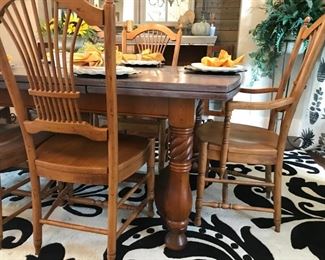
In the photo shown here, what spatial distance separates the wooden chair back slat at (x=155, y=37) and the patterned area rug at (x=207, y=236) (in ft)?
4.02

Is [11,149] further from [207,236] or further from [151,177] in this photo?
[207,236]

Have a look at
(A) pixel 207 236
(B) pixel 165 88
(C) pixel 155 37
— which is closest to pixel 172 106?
(B) pixel 165 88

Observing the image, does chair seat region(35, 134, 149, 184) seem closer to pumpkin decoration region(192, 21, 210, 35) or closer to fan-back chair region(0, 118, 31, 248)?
fan-back chair region(0, 118, 31, 248)

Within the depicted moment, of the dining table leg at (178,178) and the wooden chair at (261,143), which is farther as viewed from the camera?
the wooden chair at (261,143)

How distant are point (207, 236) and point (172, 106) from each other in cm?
72

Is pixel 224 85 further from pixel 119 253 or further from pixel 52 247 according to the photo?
pixel 52 247

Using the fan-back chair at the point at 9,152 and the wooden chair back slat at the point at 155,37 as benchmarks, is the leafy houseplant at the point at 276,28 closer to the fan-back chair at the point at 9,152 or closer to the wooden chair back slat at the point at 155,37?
the wooden chair back slat at the point at 155,37

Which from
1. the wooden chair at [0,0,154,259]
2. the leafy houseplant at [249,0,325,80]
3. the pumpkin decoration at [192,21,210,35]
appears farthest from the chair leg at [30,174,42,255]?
the pumpkin decoration at [192,21,210,35]

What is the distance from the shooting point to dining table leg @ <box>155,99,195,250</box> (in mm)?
1271

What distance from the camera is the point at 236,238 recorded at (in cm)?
154

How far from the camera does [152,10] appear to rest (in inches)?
156

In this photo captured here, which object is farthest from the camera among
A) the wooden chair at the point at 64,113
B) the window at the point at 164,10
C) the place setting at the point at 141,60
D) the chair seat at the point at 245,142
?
the window at the point at 164,10

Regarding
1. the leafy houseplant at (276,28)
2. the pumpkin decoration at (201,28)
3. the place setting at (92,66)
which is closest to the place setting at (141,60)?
the place setting at (92,66)

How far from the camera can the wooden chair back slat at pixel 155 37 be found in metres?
2.40
